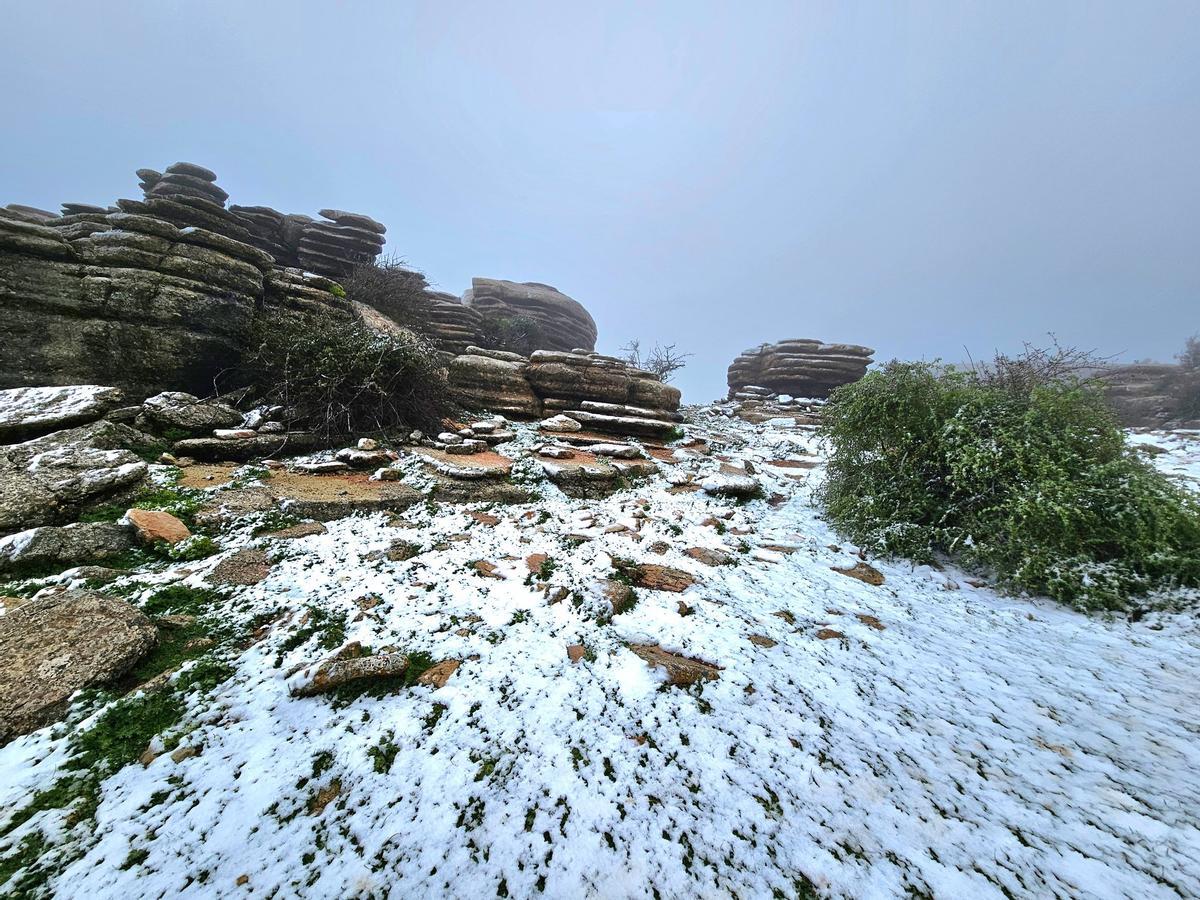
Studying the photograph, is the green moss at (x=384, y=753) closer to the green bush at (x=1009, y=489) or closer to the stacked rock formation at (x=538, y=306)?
the green bush at (x=1009, y=489)

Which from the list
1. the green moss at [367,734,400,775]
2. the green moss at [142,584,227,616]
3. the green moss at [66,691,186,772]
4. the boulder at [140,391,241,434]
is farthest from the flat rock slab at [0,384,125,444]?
the green moss at [367,734,400,775]

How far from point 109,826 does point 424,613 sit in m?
1.67

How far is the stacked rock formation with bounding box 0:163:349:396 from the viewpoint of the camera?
6.28 meters

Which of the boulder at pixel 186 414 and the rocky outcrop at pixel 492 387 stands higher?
the rocky outcrop at pixel 492 387

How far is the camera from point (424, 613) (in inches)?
124

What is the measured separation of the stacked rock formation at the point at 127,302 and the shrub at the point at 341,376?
0.80 m

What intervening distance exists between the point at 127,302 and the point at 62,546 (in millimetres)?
6452

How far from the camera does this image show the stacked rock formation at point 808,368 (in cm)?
2094

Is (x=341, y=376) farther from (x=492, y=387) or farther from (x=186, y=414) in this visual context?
(x=492, y=387)

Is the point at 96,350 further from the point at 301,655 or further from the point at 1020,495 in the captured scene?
the point at 1020,495

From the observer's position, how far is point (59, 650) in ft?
7.38

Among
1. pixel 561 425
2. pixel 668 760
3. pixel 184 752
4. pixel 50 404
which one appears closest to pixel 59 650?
pixel 184 752

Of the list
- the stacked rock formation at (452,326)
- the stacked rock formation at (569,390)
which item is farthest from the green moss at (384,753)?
the stacked rock formation at (452,326)

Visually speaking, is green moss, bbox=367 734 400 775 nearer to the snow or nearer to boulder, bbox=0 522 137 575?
boulder, bbox=0 522 137 575
